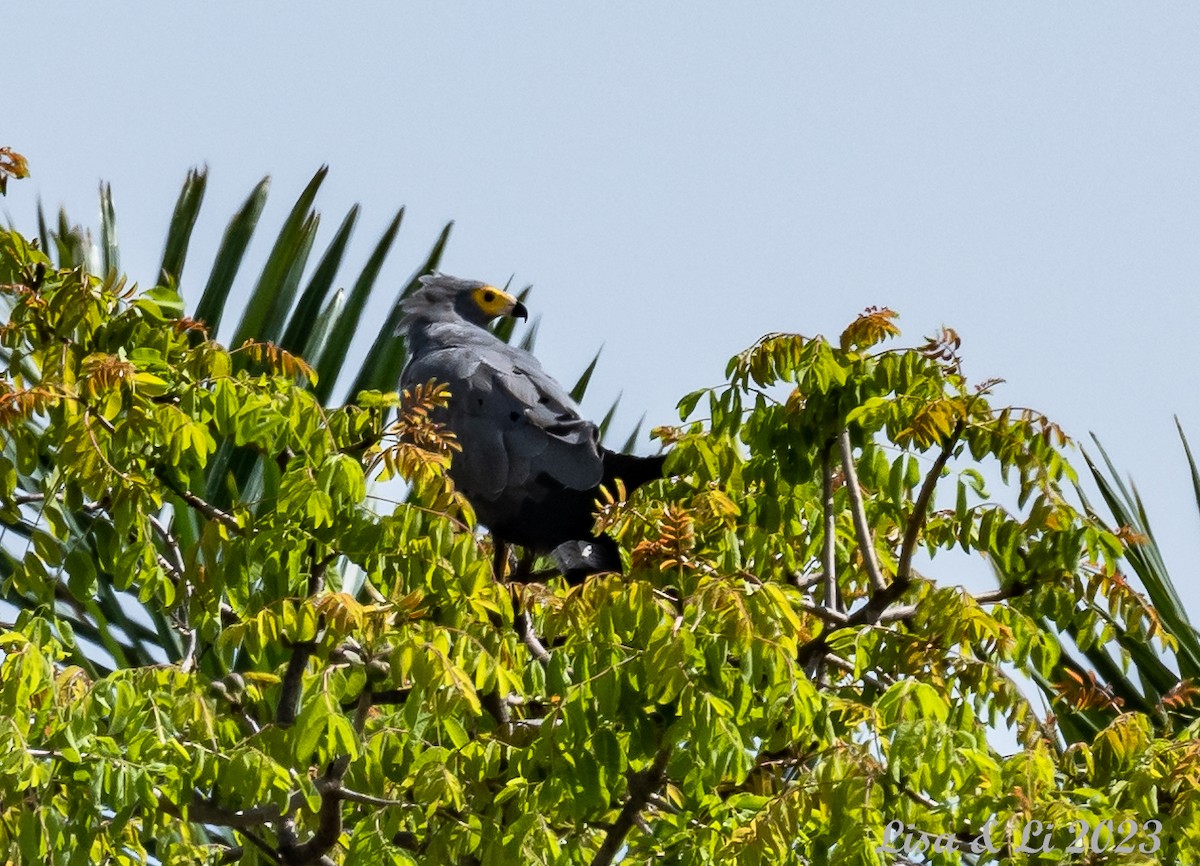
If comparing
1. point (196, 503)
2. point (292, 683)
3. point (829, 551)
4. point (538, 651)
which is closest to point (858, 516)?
point (829, 551)

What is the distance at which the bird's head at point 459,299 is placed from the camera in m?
6.29

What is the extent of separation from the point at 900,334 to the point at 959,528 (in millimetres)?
581

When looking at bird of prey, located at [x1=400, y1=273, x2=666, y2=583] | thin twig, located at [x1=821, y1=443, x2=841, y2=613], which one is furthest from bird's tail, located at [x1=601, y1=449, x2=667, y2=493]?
thin twig, located at [x1=821, y1=443, x2=841, y2=613]

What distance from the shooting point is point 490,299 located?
6.39m

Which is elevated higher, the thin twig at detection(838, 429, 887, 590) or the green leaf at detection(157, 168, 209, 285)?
the green leaf at detection(157, 168, 209, 285)

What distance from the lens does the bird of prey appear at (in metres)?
5.39

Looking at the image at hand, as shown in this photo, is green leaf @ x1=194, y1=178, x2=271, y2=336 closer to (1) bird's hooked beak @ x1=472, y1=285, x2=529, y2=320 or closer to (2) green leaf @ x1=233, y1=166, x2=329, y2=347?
(2) green leaf @ x1=233, y1=166, x2=329, y2=347

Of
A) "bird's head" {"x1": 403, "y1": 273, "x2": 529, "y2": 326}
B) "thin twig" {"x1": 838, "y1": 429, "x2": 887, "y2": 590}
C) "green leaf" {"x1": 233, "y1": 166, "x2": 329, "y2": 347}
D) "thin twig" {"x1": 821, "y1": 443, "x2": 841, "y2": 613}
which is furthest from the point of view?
"green leaf" {"x1": 233, "y1": 166, "x2": 329, "y2": 347}

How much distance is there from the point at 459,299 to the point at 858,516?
7.54ft

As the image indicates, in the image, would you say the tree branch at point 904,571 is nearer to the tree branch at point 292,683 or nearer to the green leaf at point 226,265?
the tree branch at point 292,683

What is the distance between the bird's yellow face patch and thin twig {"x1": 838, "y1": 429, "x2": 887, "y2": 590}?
81.3 inches

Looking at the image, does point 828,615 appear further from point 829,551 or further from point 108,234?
point 108,234

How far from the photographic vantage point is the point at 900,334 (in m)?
4.72

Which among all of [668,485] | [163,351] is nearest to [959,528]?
[668,485]
